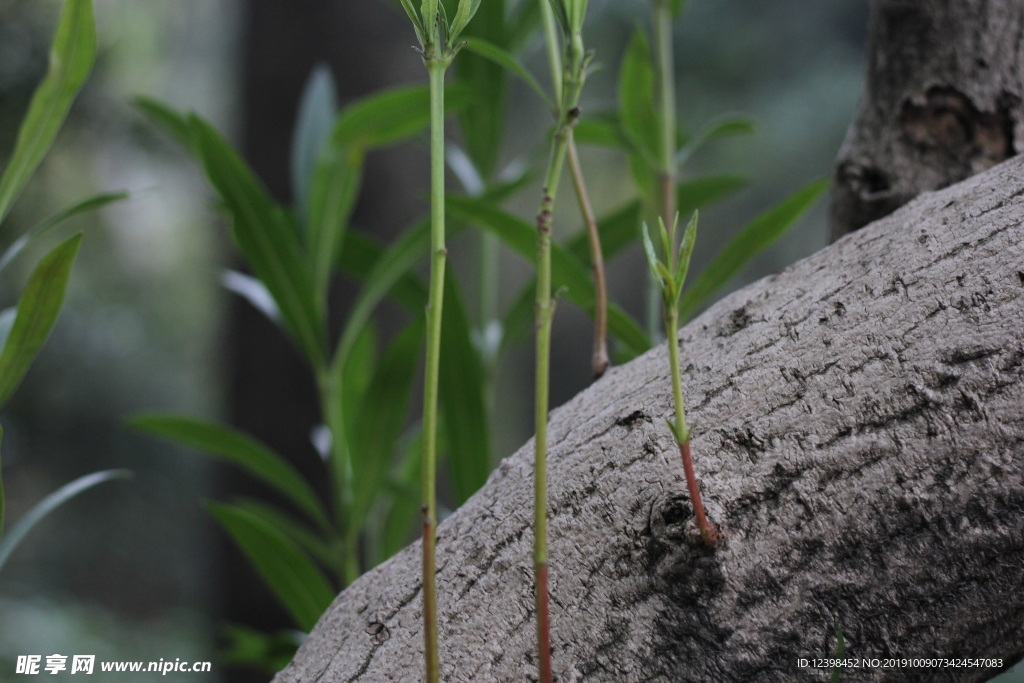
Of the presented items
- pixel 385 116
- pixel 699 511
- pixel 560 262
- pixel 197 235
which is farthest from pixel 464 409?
pixel 197 235

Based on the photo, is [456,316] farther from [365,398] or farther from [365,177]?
[365,177]

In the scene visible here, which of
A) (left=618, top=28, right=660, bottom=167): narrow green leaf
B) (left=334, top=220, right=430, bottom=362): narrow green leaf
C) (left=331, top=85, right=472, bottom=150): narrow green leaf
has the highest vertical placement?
(left=331, top=85, right=472, bottom=150): narrow green leaf

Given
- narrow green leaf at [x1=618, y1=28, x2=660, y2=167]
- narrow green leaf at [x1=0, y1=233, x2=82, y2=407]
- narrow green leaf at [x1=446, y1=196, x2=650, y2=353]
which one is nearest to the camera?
narrow green leaf at [x1=0, y1=233, x2=82, y2=407]

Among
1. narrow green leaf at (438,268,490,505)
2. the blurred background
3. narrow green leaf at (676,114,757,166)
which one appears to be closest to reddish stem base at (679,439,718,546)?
narrow green leaf at (438,268,490,505)

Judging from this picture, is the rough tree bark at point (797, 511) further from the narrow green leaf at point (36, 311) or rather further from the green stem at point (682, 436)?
the narrow green leaf at point (36, 311)

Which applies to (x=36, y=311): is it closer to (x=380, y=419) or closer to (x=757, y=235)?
(x=380, y=419)

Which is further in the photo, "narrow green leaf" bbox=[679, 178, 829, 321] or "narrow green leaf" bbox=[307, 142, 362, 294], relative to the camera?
"narrow green leaf" bbox=[307, 142, 362, 294]

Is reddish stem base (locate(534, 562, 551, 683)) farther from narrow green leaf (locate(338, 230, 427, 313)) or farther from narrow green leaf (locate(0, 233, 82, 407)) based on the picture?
narrow green leaf (locate(338, 230, 427, 313))

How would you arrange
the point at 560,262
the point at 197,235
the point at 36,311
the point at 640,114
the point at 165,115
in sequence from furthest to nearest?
the point at 197,235
the point at 165,115
the point at 640,114
the point at 560,262
the point at 36,311
